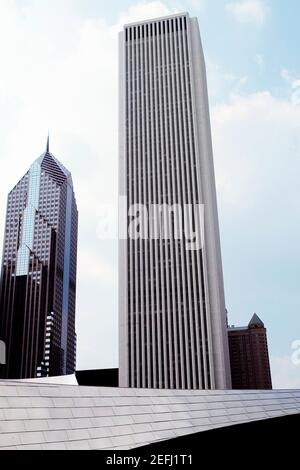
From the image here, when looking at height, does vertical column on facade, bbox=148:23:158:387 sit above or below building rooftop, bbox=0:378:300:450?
above

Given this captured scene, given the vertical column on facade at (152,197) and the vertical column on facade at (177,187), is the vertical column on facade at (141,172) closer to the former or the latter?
the vertical column on facade at (152,197)

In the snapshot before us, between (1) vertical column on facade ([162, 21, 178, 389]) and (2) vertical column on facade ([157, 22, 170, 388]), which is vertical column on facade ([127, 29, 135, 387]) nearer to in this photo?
(2) vertical column on facade ([157, 22, 170, 388])

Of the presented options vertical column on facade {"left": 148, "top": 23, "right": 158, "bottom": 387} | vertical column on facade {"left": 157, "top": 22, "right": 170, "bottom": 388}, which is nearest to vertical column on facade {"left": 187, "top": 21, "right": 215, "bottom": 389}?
vertical column on facade {"left": 157, "top": 22, "right": 170, "bottom": 388}

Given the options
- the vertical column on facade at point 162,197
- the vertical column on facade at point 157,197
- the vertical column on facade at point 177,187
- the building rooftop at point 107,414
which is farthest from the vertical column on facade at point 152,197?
the building rooftop at point 107,414

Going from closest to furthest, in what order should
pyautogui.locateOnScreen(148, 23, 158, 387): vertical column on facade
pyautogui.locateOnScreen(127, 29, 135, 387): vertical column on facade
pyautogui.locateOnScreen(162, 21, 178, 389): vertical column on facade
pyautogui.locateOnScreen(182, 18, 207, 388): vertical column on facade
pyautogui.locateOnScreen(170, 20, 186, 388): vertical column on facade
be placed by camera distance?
pyautogui.locateOnScreen(182, 18, 207, 388): vertical column on facade
pyautogui.locateOnScreen(170, 20, 186, 388): vertical column on facade
pyautogui.locateOnScreen(162, 21, 178, 389): vertical column on facade
pyautogui.locateOnScreen(148, 23, 158, 387): vertical column on facade
pyautogui.locateOnScreen(127, 29, 135, 387): vertical column on facade

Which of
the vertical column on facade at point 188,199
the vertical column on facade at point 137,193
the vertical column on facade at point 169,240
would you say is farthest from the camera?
the vertical column on facade at point 137,193

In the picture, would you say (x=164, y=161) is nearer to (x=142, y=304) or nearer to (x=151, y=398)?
(x=142, y=304)

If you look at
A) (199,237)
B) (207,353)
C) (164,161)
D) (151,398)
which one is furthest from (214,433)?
(164,161)

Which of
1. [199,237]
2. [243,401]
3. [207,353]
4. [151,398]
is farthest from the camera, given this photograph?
[199,237]
